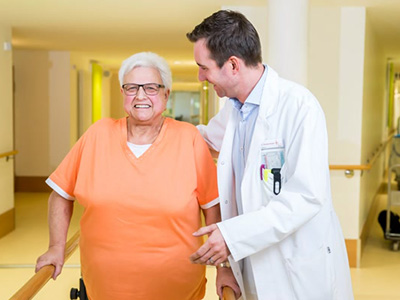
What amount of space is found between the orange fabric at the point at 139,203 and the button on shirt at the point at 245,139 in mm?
186

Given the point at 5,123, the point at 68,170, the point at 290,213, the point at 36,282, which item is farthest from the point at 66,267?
the point at 290,213

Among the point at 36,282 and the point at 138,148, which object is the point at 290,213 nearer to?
the point at 138,148

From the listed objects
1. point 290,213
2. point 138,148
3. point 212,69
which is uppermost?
point 212,69

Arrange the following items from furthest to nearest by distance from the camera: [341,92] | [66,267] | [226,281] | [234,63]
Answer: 1. [341,92]
2. [66,267]
3. [226,281]
4. [234,63]

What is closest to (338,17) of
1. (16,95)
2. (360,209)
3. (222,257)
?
(360,209)

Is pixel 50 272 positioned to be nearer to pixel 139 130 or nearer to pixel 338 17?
pixel 139 130

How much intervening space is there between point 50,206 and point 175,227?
20.6 inches

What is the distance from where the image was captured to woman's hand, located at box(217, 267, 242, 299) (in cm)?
207

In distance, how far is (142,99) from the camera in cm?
218

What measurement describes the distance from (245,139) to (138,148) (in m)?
0.44

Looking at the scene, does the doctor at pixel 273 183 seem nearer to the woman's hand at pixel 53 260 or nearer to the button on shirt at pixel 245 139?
the button on shirt at pixel 245 139

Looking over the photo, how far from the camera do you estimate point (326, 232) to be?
1896 millimetres

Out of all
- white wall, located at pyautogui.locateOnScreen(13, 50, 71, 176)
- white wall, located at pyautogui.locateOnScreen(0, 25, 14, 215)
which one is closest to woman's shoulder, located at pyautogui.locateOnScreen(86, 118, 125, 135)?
white wall, located at pyautogui.locateOnScreen(0, 25, 14, 215)

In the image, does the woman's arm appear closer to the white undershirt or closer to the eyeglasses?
the white undershirt
